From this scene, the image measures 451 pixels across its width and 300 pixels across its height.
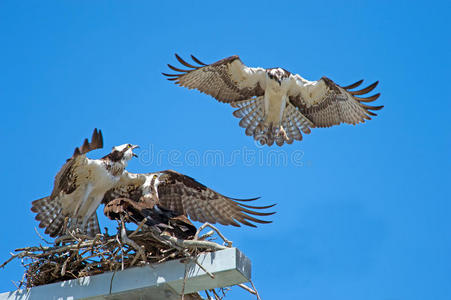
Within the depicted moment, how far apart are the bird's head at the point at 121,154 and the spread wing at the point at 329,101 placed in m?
4.44

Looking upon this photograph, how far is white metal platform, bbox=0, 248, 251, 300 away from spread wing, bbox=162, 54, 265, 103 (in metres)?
5.93

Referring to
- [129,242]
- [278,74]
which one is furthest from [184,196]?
[278,74]

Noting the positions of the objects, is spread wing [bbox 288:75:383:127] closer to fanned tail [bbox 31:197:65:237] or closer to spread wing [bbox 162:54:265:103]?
spread wing [bbox 162:54:265:103]

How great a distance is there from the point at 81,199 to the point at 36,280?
1.62m

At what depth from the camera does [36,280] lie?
670cm

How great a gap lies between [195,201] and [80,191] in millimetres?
1385

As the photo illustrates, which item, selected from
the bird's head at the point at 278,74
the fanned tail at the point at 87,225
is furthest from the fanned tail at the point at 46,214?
the bird's head at the point at 278,74

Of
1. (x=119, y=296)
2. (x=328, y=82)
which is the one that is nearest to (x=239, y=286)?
(x=119, y=296)

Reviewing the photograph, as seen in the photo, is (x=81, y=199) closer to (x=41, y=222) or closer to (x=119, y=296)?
(x=41, y=222)

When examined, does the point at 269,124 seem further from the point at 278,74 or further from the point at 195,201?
the point at 195,201

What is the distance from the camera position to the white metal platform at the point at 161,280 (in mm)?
5801

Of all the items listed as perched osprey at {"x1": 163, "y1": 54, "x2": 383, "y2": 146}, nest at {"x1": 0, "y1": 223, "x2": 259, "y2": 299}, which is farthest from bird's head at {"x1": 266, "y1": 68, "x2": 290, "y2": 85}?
nest at {"x1": 0, "y1": 223, "x2": 259, "y2": 299}

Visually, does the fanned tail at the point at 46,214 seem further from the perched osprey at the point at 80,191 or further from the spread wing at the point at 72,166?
the spread wing at the point at 72,166

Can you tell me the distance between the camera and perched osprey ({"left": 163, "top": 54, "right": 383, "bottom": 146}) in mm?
11727
